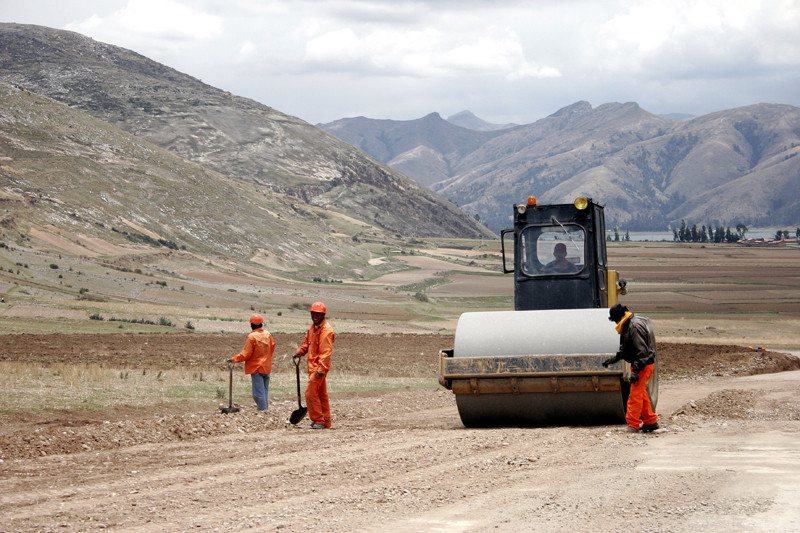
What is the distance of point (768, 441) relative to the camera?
1230cm

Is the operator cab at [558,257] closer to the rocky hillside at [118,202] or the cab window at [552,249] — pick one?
the cab window at [552,249]

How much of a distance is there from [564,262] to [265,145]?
155m

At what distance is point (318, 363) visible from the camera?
47.6 feet

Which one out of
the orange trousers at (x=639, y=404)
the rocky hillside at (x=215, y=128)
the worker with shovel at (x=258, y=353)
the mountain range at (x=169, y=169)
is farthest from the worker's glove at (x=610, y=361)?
the rocky hillside at (x=215, y=128)

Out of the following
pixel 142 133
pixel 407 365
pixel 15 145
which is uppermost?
pixel 142 133

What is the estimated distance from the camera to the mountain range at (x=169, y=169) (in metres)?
90.9

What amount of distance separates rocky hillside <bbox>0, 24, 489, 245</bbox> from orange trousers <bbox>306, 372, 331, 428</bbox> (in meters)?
123

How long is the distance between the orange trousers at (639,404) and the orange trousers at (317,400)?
15.7ft

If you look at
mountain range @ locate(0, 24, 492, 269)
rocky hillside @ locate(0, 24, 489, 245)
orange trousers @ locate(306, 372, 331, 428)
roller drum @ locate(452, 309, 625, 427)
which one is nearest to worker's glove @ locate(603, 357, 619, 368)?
roller drum @ locate(452, 309, 625, 427)

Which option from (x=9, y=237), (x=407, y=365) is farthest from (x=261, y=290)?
(x=407, y=365)

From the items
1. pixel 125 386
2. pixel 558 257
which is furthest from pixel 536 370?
pixel 125 386

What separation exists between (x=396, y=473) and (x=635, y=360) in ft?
13.2

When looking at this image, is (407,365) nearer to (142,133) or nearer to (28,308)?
(28,308)

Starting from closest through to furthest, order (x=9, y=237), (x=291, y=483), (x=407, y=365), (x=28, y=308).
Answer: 1. (x=291, y=483)
2. (x=407, y=365)
3. (x=28, y=308)
4. (x=9, y=237)
